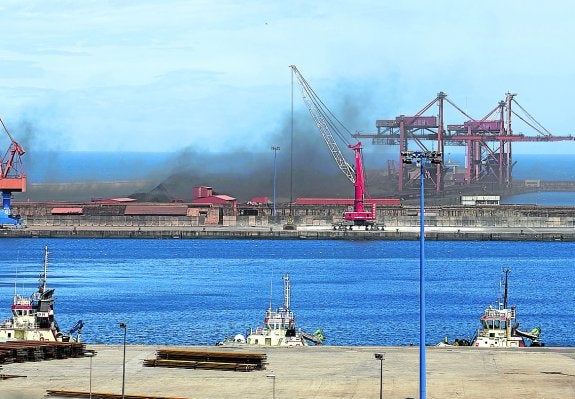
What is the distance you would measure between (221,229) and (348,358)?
133 m

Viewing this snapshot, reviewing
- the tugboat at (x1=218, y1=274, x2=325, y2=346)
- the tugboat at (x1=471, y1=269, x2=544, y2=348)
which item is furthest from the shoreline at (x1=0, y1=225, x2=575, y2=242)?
the tugboat at (x1=218, y1=274, x2=325, y2=346)

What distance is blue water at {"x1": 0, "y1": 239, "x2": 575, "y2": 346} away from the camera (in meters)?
83.6

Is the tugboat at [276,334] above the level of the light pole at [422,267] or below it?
below

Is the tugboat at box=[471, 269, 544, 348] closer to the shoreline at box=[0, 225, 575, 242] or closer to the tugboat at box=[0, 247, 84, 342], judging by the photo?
the tugboat at box=[0, 247, 84, 342]

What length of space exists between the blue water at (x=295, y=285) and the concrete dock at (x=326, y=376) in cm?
1588

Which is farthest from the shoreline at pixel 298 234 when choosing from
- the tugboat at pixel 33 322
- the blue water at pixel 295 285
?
the tugboat at pixel 33 322

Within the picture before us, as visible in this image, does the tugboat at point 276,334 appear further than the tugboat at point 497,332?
No

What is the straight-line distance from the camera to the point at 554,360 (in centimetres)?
5850

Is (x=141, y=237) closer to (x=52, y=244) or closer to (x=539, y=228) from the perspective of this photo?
(x=52, y=244)

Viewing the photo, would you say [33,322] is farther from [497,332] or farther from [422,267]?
[422,267]

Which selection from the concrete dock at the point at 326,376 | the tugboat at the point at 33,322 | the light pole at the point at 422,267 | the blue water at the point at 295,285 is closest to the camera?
the light pole at the point at 422,267

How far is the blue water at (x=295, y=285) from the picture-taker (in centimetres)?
8356

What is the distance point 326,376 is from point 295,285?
6110 centimetres

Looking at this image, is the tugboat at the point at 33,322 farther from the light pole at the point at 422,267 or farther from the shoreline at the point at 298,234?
the shoreline at the point at 298,234
